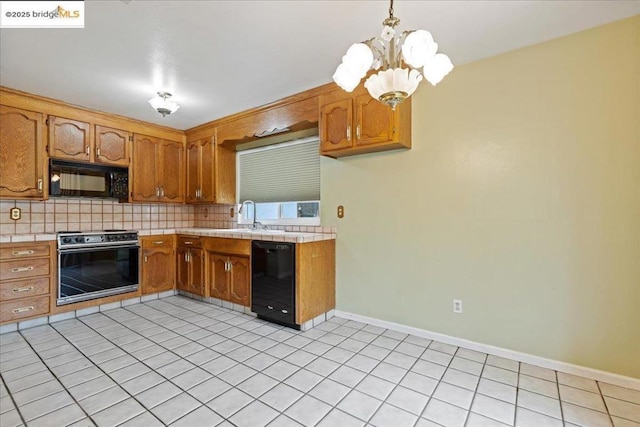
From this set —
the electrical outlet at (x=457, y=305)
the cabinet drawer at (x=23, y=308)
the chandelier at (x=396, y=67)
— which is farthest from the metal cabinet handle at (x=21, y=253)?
the electrical outlet at (x=457, y=305)

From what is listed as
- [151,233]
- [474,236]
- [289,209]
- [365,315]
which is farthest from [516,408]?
[151,233]

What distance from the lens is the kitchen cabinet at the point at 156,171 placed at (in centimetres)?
396

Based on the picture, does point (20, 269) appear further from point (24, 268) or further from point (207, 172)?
point (207, 172)

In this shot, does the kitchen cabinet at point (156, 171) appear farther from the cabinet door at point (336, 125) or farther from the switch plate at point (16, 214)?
the cabinet door at point (336, 125)

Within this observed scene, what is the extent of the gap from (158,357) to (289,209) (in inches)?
80.7

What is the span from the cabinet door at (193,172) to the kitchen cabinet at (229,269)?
97 cm

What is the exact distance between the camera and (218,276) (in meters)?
3.61

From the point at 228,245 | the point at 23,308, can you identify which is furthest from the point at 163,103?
the point at 23,308

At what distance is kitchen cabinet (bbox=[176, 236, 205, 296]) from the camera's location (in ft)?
12.5

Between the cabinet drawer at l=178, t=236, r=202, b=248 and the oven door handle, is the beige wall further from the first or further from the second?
the oven door handle

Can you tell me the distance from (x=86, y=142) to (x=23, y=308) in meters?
1.86

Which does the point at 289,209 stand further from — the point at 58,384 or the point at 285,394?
the point at 58,384

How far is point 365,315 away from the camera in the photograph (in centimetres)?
308

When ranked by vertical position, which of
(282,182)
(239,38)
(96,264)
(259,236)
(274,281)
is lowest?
(274,281)
